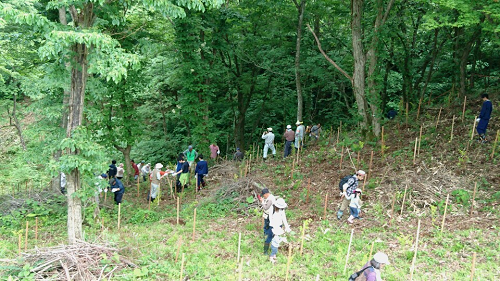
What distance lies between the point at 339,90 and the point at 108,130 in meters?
13.9

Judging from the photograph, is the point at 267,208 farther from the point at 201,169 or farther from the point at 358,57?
the point at 358,57


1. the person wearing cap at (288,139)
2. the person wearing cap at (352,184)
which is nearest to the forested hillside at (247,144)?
the person wearing cap at (288,139)

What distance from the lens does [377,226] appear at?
30.8ft

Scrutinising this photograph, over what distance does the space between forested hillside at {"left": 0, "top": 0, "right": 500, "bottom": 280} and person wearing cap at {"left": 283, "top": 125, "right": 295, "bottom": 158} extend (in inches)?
18.7

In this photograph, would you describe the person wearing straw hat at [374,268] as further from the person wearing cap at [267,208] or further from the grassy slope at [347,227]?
the person wearing cap at [267,208]

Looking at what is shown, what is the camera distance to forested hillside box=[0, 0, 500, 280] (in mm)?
7566

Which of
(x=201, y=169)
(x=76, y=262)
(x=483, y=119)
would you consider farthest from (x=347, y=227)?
(x=76, y=262)

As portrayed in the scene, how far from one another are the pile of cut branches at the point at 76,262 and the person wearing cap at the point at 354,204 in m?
5.65

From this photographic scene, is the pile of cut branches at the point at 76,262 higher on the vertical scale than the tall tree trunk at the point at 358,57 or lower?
lower

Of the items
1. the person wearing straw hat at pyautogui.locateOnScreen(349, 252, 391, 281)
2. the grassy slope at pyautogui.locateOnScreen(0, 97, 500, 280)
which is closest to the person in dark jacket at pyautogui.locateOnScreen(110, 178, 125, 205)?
the grassy slope at pyautogui.locateOnScreen(0, 97, 500, 280)

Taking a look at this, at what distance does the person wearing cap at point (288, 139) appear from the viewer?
15.4 m

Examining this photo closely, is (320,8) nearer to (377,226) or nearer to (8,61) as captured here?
(377,226)

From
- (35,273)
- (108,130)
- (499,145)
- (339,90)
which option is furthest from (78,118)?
(339,90)

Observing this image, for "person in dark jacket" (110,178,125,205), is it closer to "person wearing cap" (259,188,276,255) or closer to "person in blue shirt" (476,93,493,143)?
"person wearing cap" (259,188,276,255)
